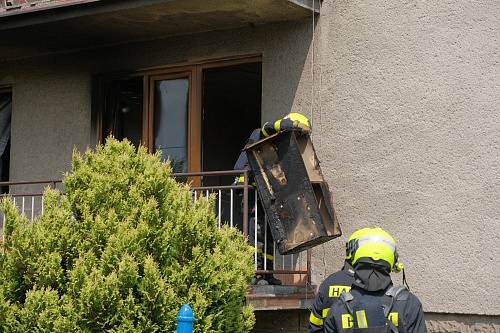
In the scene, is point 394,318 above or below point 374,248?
below

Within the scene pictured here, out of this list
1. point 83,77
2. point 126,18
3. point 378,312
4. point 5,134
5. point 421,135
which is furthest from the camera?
point 5,134

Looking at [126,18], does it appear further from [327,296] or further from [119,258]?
[327,296]

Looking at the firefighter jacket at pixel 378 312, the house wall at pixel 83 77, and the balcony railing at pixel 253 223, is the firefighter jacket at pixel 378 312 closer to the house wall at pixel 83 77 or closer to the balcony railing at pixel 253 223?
the balcony railing at pixel 253 223

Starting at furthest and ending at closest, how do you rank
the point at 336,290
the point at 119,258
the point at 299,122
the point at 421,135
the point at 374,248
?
the point at 421,135 < the point at 299,122 < the point at 119,258 < the point at 336,290 < the point at 374,248

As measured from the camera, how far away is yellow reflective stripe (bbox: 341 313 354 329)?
15.6 feet

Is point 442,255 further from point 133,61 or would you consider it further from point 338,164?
point 133,61

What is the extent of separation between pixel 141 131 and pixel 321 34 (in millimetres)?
2563

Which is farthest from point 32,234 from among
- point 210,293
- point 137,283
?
point 210,293

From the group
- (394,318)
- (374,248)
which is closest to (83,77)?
(374,248)

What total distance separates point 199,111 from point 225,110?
12.9 inches

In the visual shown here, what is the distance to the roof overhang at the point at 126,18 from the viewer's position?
8461 mm

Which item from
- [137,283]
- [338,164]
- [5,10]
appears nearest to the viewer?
[137,283]

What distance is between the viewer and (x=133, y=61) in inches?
391

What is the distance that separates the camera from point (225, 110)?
9641 millimetres
